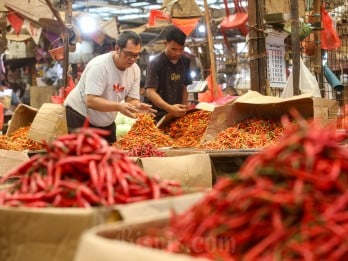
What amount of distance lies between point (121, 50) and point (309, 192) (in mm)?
4097

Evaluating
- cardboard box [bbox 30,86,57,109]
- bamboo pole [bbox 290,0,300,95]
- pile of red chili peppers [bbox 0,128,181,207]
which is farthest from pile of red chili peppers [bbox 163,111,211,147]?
cardboard box [bbox 30,86,57,109]

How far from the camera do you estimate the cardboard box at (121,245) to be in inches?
57.6

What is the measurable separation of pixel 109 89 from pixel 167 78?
105 cm

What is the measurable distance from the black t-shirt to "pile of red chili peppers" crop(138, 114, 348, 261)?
15.4 ft

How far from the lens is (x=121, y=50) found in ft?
18.2

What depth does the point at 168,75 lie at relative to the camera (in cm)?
658

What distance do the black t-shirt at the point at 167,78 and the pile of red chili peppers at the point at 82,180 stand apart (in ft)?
13.7

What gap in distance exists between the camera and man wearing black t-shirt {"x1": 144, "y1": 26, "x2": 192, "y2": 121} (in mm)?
6387

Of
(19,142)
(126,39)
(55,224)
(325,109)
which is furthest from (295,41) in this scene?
(55,224)

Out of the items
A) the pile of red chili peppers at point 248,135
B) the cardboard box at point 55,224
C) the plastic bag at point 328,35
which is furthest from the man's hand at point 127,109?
the plastic bag at point 328,35

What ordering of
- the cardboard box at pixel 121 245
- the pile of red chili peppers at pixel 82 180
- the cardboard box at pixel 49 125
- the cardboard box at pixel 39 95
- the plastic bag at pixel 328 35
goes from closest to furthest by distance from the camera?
the cardboard box at pixel 121 245, the pile of red chili peppers at pixel 82 180, the cardboard box at pixel 49 125, the plastic bag at pixel 328 35, the cardboard box at pixel 39 95

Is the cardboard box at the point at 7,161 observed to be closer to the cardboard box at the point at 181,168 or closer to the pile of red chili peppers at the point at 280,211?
the cardboard box at the point at 181,168

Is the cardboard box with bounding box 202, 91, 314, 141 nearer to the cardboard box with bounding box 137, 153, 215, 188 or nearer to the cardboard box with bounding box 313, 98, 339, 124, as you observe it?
the cardboard box with bounding box 313, 98, 339, 124

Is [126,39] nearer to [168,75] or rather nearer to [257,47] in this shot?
[168,75]
